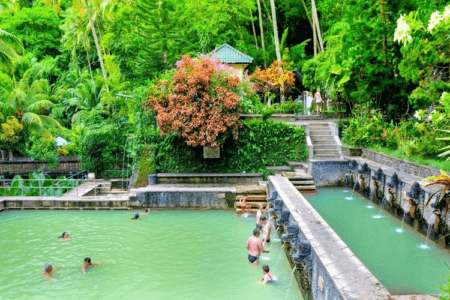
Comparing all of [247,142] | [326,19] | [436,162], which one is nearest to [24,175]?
[247,142]

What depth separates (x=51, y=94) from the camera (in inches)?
1240

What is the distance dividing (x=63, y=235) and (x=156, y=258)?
3075 millimetres

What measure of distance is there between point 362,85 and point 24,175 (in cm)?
1687

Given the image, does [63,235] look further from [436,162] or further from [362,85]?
[362,85]

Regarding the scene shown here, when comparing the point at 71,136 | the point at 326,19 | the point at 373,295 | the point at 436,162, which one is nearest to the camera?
the point at 373,295

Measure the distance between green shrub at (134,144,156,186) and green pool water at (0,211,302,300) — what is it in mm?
2617

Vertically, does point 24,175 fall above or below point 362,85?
below

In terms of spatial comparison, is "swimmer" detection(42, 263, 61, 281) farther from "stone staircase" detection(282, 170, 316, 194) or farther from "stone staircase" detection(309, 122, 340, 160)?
"stone staircase" detection(309, 122, 340, 160)

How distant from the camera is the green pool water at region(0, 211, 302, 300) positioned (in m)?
7.54

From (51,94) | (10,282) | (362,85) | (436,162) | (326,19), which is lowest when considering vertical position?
(10,282)

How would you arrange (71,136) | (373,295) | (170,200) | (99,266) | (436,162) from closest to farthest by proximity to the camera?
(373,295) → (99,266) → (436,162) → (170,200) → (71,136)

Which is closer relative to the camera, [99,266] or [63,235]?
[99,266]

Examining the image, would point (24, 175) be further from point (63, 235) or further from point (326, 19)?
point (326, 19)

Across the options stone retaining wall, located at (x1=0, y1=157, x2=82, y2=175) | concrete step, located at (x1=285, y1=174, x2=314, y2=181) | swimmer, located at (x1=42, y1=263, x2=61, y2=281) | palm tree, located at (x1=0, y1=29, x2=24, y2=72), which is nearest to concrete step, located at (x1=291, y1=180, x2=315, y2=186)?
concrete step, located at (x1=285, y1=174, x2=314, y2=181)
